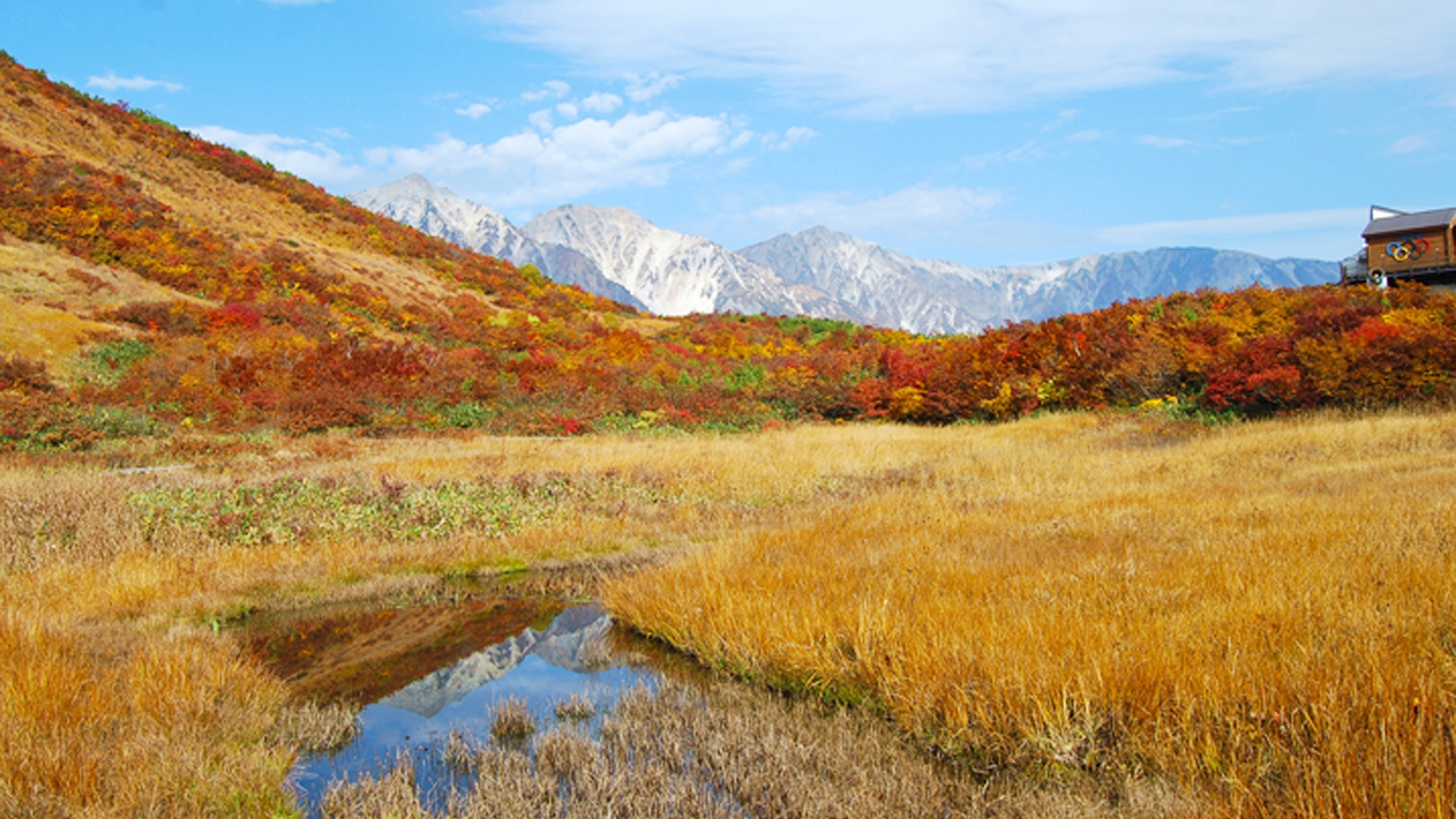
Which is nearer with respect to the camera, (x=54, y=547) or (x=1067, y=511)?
(x=54, y=547)

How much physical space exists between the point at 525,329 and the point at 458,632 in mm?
28850

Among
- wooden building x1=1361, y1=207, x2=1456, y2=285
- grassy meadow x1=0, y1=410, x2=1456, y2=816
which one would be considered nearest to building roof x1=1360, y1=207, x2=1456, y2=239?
wooden building x1=1361, y1=207, x2=1456, y2=285

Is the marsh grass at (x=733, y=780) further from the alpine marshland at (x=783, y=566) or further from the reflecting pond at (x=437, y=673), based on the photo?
the reflecting pond at (x=437, y=673)

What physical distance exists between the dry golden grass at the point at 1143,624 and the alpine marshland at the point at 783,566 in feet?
0.10

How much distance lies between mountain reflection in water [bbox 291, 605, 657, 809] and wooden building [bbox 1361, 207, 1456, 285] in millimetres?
41866

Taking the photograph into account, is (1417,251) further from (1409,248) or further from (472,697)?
(472,697)

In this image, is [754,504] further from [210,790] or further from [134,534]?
[210,790]

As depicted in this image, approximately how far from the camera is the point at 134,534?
9258mm

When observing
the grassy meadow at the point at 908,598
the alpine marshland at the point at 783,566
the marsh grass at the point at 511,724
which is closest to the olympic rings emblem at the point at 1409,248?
the alpine marshland at the point at 783,566

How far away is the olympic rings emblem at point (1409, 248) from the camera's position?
36.1 m

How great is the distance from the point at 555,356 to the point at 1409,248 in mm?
38772

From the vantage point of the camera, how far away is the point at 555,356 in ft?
103

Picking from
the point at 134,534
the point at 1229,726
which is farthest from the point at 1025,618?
the point at 134,534

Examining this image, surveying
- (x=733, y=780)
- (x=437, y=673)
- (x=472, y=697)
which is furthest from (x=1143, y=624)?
(x=437, y=673)
